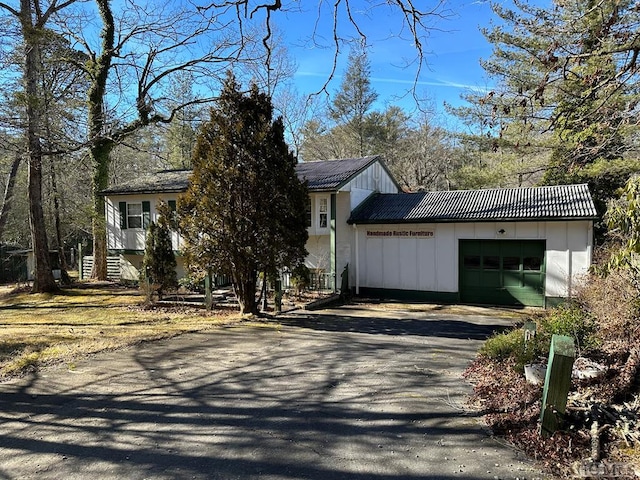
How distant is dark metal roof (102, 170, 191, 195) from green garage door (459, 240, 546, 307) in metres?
10.5

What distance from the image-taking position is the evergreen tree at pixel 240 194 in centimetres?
980

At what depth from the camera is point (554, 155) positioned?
15.9 meters

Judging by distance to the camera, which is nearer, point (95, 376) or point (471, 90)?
point (95, 376)

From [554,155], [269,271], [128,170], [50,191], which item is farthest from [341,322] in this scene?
[128,170]

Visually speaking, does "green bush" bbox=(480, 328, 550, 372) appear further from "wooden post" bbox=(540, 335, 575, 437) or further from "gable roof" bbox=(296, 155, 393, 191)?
"gable roof" bbox=(296, 155, 393, 191)

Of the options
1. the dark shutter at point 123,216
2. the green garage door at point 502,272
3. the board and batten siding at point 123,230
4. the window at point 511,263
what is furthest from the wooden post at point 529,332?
the dark shutter at point 123,216

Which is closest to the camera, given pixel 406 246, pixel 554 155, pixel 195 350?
pixel 195 350

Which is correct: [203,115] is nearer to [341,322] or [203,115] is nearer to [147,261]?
[147,261]

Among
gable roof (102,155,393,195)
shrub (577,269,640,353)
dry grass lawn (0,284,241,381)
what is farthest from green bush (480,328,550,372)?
A: gable roof (102,155,393,195)

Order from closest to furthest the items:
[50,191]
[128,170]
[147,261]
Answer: [147,261]
[50,191]
[128,170]

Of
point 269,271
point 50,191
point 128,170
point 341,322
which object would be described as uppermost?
point 128,170

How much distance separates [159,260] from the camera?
12.5 meters

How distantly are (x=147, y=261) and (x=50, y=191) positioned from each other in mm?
11830

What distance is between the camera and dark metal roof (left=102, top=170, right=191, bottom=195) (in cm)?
1642
